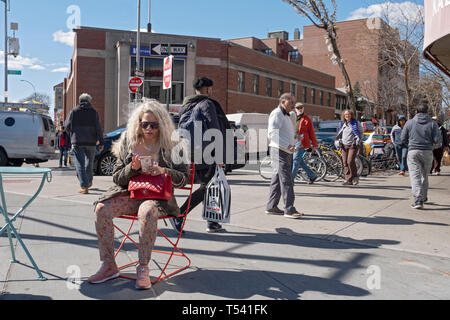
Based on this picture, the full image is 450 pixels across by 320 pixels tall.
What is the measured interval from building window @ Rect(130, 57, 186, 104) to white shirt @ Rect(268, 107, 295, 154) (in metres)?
23.3

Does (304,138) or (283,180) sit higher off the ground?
(304,138)

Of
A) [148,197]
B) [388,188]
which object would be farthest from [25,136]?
[148,197]

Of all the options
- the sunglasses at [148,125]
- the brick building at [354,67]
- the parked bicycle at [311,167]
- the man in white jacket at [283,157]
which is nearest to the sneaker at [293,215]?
the man in white jacket at [283,157]

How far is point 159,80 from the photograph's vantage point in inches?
1180

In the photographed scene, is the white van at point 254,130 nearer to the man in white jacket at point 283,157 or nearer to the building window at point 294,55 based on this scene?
the man in white jacket at point 283,157

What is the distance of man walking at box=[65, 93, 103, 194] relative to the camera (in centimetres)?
838

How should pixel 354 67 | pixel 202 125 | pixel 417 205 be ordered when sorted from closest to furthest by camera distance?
pixel 202 125
pixel 417 205
pixel 354 67

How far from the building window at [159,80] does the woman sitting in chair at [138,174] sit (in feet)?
84.7

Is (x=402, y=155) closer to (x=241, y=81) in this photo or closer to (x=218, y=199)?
(x=218, y=199)

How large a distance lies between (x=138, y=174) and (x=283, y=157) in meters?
3.20

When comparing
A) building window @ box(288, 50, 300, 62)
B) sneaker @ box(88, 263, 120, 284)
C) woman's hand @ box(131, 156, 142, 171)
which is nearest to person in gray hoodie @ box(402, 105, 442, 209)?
woman's hand @ box(131, 156, 142, 171)

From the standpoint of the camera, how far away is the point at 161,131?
3855 millimetres

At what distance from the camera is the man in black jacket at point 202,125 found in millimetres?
5219

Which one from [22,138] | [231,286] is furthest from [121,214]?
[22,138]
